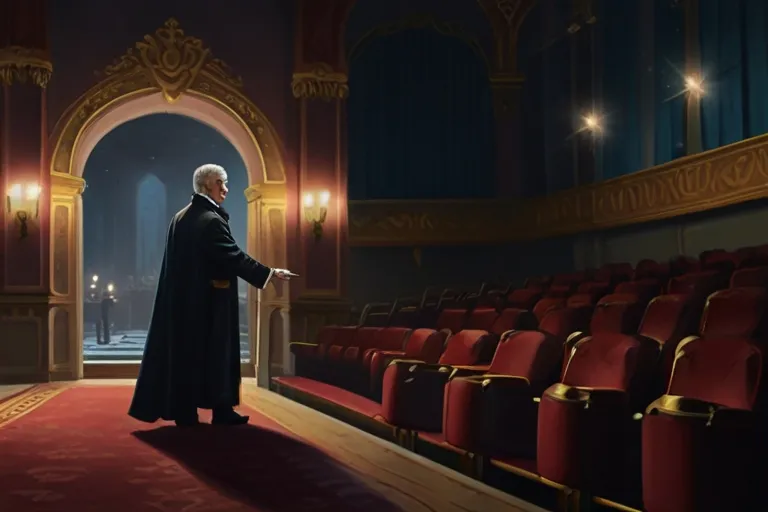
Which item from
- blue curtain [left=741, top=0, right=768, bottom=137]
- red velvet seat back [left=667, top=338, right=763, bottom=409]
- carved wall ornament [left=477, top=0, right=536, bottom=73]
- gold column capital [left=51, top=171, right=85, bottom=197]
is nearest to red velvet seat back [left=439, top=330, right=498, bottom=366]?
red velvet seat back [left=667, top=338, right=763, bottom=409]

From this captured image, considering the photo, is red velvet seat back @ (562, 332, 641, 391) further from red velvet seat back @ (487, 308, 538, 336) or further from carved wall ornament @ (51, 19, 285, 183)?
carved wall ornament @ (51, 19, 285, 183)

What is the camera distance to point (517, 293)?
4.95 m

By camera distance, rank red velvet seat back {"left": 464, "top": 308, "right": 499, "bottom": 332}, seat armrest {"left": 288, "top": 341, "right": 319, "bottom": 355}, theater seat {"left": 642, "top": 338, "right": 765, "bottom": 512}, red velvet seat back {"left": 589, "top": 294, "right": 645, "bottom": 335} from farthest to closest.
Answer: seat armrest {"left": 288, "top": 341, "right": 319, "bottom": 355} < red velvet seat back {"left": 464, "top": 308, "right": 499, "bottom": 332} < red velvet seat back {"left": 589, "top": 294, "right": 645, "bottom": 335} < theater seat {"left": 642, "top": 338, "right": 765, "bottom": 512}

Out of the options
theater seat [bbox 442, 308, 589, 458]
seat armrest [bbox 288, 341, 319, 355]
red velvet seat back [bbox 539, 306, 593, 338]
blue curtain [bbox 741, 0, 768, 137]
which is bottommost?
seat armrest [bbox 288, 341, 319, 355]

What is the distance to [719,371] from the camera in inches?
71.9

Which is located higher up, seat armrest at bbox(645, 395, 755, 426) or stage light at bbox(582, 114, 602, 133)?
stage light at bbox(582, 114, 602, 133)

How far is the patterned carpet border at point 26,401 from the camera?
13.9 ft

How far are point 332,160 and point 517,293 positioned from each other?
2515 millimetres


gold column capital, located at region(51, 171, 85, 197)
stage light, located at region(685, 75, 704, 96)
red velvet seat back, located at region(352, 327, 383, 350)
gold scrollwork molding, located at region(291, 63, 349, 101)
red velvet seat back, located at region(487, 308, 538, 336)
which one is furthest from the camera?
gold scrollwork molding, located at region(291, 63, 349, 101)

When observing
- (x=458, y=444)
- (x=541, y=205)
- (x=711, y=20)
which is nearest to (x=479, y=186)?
(x=541, y=205)

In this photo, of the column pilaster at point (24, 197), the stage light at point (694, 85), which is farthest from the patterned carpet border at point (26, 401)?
the stage light at point (694, 85)

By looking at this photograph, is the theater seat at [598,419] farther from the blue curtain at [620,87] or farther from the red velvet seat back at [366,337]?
the blue curtain at [620,87]

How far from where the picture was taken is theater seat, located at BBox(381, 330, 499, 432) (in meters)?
3.00

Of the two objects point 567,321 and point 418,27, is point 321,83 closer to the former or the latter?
point 418,27
